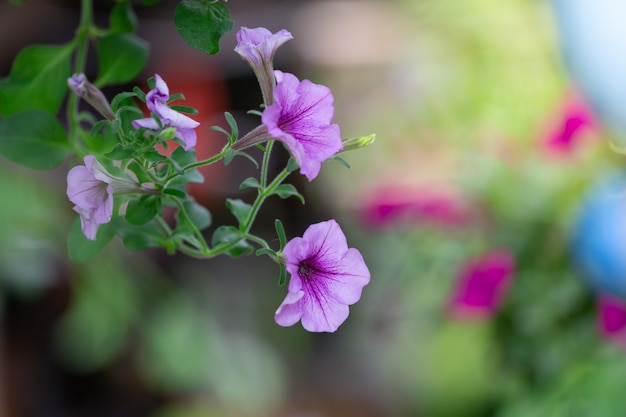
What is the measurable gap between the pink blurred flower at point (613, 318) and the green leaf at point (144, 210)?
27.8 inches

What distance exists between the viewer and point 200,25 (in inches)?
11.2

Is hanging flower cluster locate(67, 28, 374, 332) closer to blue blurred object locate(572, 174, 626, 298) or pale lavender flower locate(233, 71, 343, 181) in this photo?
pale lavender flower locate(233, 71, 343, 181)

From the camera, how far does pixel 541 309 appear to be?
989 millimetres

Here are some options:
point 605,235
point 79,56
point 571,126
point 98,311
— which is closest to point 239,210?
point 79,56

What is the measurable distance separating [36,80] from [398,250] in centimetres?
81

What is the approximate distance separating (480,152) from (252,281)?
4.29ft

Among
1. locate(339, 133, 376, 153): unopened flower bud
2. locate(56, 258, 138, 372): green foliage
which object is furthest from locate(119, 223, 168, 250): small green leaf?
locate(56, 258, 138, 372): green foliage

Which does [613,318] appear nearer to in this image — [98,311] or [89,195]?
[89,195]

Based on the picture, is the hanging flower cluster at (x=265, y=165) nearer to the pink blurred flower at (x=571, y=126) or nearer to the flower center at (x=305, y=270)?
the flower center at (x=305, y=270)

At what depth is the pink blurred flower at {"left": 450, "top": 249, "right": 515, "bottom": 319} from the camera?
100 centimetres

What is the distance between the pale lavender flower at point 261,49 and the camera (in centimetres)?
27

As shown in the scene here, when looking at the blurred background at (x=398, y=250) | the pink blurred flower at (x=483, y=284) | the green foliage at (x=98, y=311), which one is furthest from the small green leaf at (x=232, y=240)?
the green foliage at (x=98, y=311)

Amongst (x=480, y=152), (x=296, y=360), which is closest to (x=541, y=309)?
(x=480, y=152)

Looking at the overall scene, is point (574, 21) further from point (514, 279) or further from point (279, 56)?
point (279, 56)
